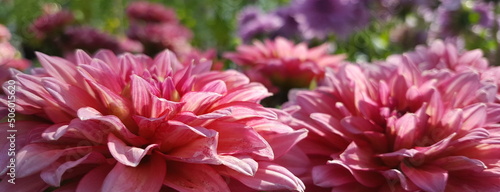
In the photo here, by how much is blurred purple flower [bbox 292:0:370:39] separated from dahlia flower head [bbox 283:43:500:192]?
0.61 metres

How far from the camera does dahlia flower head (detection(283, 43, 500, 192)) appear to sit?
0.41m

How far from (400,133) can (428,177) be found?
2.1 inches

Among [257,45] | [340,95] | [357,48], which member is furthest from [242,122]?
[357,48]

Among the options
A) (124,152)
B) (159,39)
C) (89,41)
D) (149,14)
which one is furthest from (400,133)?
(149,14)

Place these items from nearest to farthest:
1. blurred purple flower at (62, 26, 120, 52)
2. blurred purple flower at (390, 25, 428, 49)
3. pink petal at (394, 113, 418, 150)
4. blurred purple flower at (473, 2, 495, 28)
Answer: pink petal at (394, 113, 418, 150)
blurred purple flower at (62, 26, 120, 52)
blurred purple flower at (473, 2, 495, 28)
blurred purple flower at (390, 25, 428, 49)

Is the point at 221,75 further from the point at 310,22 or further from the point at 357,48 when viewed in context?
the point at 357,48

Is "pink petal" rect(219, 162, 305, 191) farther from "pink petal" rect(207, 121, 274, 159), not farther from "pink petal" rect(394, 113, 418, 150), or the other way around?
"pink petal" rect(394, 113, 418, 150)

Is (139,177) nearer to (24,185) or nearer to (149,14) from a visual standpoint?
(24,185)

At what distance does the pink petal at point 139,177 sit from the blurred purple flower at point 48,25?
0.92 meters

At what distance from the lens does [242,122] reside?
41 centimetres

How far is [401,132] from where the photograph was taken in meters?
0.44

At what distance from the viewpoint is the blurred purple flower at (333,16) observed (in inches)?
44.3

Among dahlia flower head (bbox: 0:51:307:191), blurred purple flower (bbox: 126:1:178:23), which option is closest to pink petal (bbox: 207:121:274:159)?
dahlia flower head (bbox: 0:51:307:191)

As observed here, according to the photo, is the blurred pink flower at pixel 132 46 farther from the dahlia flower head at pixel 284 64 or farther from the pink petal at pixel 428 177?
the pink petal at pixel 428 177
